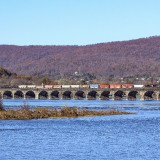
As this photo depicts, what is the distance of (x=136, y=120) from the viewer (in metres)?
80.4

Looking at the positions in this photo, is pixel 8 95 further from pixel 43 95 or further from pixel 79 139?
pixel 79 139

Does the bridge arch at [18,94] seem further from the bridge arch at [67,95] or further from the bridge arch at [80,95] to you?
the bridge arch at [80,95]

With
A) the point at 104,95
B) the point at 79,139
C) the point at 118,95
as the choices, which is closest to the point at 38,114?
the point at 79,139

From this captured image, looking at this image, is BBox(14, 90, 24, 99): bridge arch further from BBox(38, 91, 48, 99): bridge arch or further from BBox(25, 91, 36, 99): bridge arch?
BBox(38, 91, 48, 99): bridge arch

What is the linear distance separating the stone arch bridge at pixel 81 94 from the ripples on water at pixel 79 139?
304ft

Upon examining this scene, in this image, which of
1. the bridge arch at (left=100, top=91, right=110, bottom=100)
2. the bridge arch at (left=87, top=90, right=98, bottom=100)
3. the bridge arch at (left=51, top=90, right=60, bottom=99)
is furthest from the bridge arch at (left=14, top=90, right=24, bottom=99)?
the bridge arch at (left=100, top=91, right=110, bottom=100)

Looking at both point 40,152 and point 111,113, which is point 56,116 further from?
point 40,152

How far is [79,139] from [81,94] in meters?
129

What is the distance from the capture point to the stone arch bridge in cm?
17112

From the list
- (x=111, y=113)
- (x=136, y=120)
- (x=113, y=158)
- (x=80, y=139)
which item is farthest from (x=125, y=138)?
(x=111, y=113)

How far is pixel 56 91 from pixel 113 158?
135690 millimetres

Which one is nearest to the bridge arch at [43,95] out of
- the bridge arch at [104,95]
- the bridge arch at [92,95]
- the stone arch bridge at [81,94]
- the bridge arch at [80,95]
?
the stone arch bridge at [81,94]

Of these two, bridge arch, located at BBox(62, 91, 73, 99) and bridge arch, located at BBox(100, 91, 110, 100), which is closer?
bridge arch, located at BBox(100, 91, 110, 100)

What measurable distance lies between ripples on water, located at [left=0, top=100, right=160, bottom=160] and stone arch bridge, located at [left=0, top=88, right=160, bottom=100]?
92.7 meters
